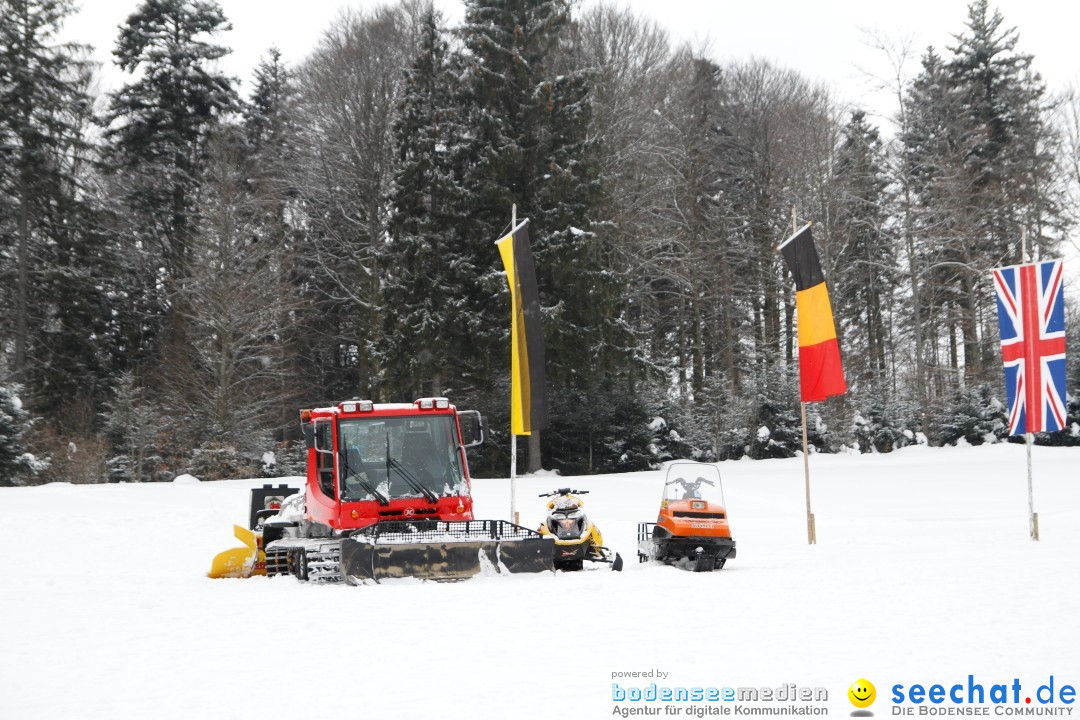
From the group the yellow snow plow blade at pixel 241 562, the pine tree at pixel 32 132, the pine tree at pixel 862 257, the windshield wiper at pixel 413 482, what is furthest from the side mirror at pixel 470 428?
the pine tree at pixel 32 132

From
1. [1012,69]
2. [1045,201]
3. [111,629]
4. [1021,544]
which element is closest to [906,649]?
[111,629]

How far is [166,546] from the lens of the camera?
17.7 meters

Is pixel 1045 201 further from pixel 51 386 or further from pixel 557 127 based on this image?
pixel 51 386

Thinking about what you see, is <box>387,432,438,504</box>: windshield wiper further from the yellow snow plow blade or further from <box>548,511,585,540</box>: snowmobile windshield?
the yellow snow plow blade

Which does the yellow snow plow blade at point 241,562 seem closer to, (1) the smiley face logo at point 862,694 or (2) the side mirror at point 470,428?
(2) the side mirror at point 470,428

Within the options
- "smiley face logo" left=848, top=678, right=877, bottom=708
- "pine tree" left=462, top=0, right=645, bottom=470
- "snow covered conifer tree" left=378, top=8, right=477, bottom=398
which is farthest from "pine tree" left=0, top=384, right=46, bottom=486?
"smiley face logo" left=848, top=678, right=877, bottom=708

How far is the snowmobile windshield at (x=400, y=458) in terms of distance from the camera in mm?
12820

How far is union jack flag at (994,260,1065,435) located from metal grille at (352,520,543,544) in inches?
293

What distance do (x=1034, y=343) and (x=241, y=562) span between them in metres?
11.5

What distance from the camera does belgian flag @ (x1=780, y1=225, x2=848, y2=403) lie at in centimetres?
1555

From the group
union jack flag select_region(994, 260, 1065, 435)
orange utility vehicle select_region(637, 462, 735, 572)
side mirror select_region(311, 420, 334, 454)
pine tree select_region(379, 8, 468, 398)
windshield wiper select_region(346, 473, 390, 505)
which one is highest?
pine tree select_region(379, 8, 468, 398)

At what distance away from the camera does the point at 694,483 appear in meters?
13.0

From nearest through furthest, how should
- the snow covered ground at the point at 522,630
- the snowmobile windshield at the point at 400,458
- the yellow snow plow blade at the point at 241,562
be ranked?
the snow covered ground at the point at 522,630, the snowmobile windshield at the point at 400,458, the yellow snow plow blade at the point at 241,562

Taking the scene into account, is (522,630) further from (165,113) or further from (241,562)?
(165,113)
